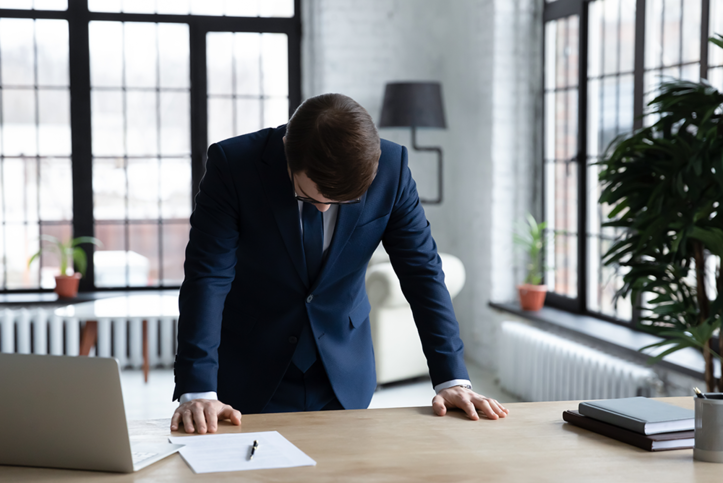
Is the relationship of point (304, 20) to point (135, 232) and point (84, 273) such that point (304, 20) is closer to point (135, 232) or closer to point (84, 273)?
point (135, 232)

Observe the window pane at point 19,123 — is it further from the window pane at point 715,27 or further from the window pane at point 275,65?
the window pane at point 715,27

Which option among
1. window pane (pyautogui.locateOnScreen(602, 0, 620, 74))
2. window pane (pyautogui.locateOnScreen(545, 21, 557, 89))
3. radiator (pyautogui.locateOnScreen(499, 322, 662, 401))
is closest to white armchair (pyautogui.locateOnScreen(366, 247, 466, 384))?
radiator (pyautogui.locateOnScreen(499, 322, 662, 401))

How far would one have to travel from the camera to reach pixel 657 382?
3.43 metres

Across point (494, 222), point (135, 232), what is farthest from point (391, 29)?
point (135, 232)

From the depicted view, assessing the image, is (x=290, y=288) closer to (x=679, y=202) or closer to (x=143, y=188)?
(x=679, y=202)

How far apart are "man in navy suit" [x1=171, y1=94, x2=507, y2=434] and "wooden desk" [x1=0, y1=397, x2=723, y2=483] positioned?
10 centimetres

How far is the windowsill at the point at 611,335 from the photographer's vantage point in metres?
3.24

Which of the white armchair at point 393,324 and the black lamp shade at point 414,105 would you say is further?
the black lamp shade at point 414,105

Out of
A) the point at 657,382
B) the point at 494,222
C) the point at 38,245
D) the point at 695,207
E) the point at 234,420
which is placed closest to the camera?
the point at 234,420

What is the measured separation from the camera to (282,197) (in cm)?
173

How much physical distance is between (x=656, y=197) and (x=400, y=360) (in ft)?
7.74

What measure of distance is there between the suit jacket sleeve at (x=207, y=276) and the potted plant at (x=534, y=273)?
10.6ft

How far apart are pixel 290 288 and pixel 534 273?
128 inches

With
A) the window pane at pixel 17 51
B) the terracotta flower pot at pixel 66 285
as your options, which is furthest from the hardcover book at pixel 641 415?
the window pane at pixel 17 51
